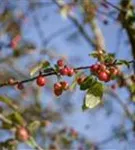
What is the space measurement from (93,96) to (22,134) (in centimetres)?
121

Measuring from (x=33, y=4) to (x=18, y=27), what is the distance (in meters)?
0.81

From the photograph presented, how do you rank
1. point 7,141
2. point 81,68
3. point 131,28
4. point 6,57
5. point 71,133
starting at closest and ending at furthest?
point 81,68
point 7,141
point 131,28
point 71,133
point 6,57

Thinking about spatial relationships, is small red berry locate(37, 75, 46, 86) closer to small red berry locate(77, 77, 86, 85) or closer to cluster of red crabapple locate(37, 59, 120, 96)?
cluster of red crabapple locate(37, 59, 120, 96)

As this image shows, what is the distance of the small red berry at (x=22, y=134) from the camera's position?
297 centimetres

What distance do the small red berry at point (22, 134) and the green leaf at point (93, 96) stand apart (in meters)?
1.14

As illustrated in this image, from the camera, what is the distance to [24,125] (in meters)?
3.15

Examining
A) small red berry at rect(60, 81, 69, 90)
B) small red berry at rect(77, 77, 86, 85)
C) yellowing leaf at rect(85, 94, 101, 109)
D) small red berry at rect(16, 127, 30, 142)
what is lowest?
yellowing leaf at rect(85, 94, 101, 109)

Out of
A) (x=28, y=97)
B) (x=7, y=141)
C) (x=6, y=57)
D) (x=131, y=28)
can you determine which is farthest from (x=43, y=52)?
(x=7, y=141)

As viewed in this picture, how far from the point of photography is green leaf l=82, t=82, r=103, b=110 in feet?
6.24

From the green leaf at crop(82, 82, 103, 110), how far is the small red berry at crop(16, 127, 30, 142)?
1137 mm

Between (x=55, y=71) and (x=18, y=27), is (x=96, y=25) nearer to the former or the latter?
(x=18, y=27)

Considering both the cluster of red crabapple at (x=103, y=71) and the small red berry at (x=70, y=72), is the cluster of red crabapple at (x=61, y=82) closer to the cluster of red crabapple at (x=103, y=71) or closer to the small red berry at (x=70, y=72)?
the small red berry at (x=70, y=72)

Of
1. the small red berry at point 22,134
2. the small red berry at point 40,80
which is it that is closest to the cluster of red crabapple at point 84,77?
the small red berry at point 40,80

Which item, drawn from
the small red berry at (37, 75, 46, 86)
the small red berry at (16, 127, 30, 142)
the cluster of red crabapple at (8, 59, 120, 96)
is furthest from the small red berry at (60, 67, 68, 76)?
the small red berry at (16, 127, 30, 142)
